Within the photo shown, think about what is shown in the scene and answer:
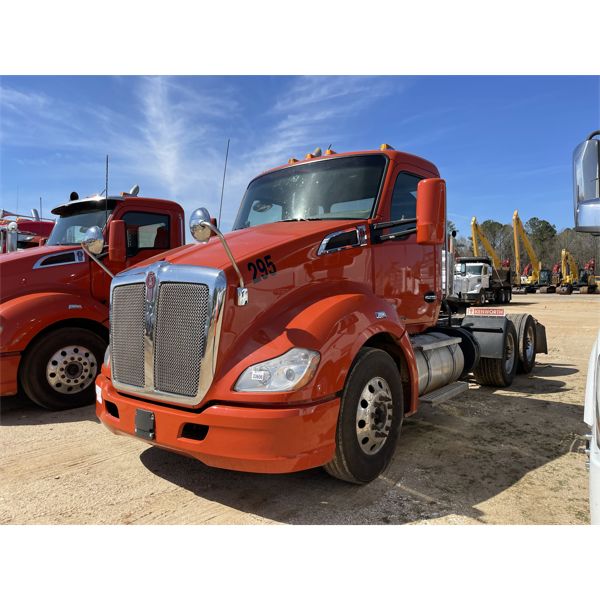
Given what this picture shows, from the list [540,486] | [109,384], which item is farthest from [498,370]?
[109,384]

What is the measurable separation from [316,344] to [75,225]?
16.1ft

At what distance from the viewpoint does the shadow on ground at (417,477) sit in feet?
9.81

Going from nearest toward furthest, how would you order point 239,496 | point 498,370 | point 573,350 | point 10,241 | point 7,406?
1. point 239,496
2. point 7,406
3. point 498,370
4. point 10,241
5. point 573,350

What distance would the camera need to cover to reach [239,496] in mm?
3203

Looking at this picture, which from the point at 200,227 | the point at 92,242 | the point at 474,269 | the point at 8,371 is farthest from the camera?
the point at 474,269

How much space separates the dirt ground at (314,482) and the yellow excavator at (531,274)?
36.2 meters

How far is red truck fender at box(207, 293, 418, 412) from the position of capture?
109 inches

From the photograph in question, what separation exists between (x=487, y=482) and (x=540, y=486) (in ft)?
1.22

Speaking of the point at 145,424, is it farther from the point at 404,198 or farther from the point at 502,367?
the point at 502,367

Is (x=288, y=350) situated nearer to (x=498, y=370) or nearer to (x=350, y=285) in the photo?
(x=350, y=285)

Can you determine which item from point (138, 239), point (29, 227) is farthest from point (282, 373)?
point (29, 227)

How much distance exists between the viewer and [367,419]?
325 cm

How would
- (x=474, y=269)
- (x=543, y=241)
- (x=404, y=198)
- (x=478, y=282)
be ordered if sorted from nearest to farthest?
(x=404, y=198) < (x=478, y=282) < (x=474, y=269) < (x=543, y=241)

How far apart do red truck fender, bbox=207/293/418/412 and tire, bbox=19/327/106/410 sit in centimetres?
338
